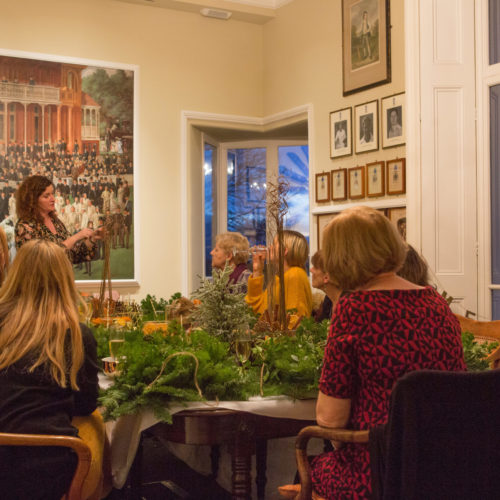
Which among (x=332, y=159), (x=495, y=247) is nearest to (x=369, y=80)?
(x=332, y=159)

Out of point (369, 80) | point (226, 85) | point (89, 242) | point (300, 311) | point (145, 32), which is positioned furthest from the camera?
point (226, 85)

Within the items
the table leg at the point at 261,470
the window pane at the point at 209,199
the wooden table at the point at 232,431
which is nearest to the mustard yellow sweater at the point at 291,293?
the table leg at the point at 261,470

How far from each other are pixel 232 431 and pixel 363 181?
4.36 meters

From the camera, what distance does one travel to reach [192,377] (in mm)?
2338

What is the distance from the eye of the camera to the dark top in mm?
2156

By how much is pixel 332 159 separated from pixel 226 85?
6.01 feet

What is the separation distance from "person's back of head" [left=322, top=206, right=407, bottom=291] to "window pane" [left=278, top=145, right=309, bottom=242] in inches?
216

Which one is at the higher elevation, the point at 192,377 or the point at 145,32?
the point at 145,32

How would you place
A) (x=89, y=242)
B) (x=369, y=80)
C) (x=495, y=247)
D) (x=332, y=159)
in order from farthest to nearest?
(x=332, y=159), (x=369, y=80), (x=495, y=247), (x=89, y=242)

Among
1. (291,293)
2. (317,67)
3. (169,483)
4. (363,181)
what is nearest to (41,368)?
(169,483)

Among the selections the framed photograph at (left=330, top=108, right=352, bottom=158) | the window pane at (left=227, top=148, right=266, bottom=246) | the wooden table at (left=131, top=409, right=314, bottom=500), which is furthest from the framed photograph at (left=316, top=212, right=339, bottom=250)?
the wooden table at (left=131, top=409, right=314, bottom=500)

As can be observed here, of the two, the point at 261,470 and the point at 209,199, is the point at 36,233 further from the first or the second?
the point at 209,199

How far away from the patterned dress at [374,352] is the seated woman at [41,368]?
842 mm

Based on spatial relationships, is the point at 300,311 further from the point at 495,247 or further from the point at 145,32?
the point at 145,32
